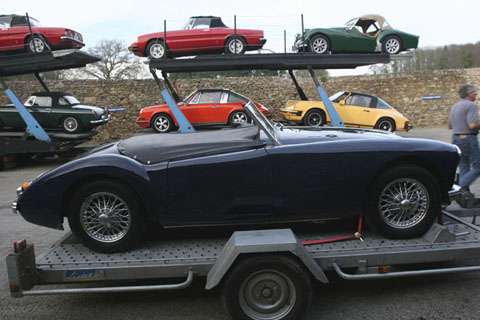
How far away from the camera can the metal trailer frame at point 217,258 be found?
254cm

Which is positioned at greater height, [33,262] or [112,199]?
[112,199]

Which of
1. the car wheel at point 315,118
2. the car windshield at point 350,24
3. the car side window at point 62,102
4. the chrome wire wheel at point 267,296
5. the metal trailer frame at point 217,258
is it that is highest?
the car windshield at point 350,24

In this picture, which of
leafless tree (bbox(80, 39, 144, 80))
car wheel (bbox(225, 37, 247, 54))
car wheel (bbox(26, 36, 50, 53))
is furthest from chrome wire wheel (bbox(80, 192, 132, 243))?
leafless tree (bbox(80, 39, 144, 80))

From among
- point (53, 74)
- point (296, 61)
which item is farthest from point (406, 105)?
point (53, 74)

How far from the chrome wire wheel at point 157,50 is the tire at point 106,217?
9310 millimetres

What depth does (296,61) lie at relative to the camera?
34.7ft

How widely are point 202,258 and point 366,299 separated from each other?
1.38m

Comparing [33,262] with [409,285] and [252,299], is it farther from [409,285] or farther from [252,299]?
[409,285]

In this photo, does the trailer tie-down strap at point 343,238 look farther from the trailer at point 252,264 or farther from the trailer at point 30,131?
the trailer at point 30,131

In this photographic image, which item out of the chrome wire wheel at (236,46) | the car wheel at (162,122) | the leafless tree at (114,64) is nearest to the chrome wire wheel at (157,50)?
the car wheel at (162,122)

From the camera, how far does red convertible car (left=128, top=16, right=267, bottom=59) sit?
1148cm

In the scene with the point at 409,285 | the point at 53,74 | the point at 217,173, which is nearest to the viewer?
the point at 217,173

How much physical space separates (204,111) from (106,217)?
31.1ft

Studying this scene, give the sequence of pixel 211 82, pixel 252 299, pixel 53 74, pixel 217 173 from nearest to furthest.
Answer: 1. pixel 252 299
2. pixel 217 173
3. pixel 211 82
4. pixel 53 74
